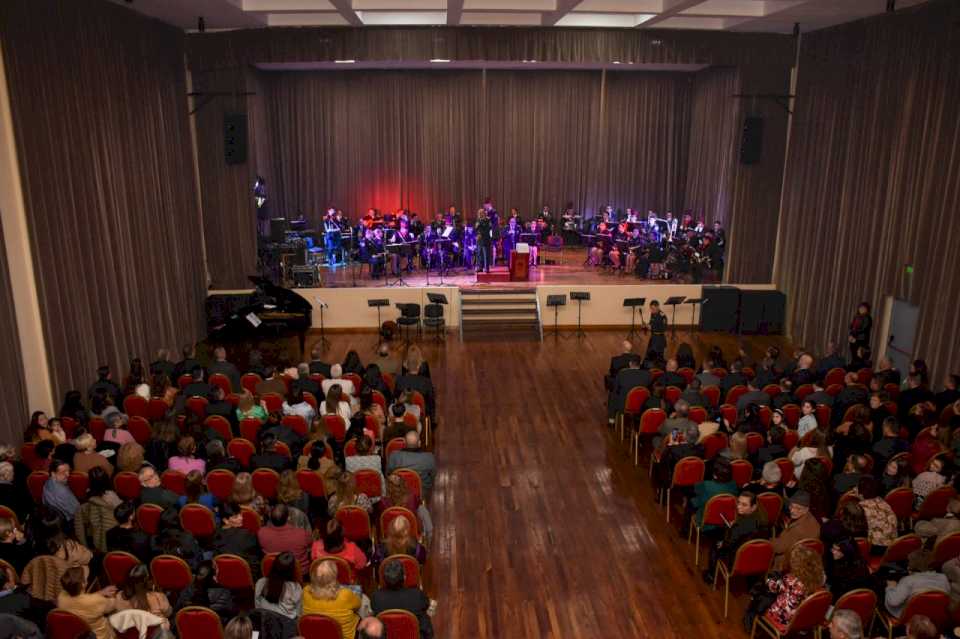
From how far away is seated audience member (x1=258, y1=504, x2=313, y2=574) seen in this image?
5.92 metres

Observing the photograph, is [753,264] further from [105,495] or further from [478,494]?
[105,495]

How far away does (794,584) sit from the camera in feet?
17.9

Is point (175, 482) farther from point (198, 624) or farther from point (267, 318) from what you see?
point (267, 318)

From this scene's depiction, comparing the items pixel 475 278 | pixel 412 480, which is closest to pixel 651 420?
pixel 412 480

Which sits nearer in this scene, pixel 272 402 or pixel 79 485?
pixel 79 485

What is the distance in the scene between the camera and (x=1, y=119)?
357 inches

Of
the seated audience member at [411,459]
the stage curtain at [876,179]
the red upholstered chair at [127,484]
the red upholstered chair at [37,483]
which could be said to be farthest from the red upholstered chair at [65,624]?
the stage curtain at [876,179]

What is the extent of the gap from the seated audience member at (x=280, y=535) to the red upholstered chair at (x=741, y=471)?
13.8 ft

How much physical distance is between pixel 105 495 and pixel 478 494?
4.03 meters

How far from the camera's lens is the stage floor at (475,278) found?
16.6 meters

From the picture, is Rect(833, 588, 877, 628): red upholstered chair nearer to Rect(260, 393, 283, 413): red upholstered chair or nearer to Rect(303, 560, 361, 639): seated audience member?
Rect(303, 560, 361, 639): seated audience member

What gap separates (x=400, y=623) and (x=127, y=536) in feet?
8.08

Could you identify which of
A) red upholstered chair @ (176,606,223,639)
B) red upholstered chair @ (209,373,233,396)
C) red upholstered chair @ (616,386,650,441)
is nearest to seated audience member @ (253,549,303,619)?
red upholstered chair @ (176,606,223,639)

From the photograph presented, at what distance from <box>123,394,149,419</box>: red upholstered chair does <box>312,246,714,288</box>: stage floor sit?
7.26 metres
